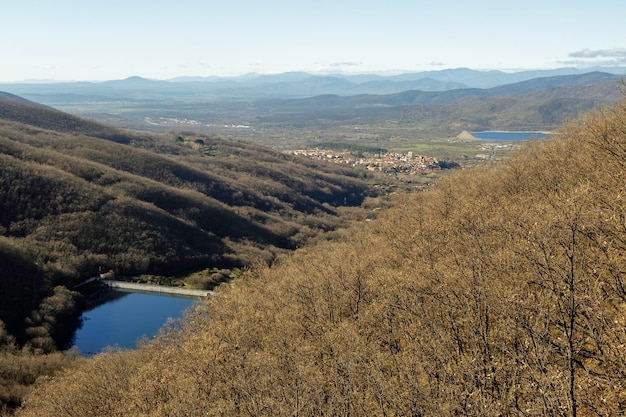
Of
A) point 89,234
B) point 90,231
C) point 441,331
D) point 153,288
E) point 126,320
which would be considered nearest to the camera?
point 441,331

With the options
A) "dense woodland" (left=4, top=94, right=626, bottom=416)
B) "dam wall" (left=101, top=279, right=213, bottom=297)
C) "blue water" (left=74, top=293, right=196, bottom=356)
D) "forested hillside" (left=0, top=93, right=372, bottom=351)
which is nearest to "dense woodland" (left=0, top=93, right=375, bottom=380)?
"forested hillside" (left=0, top=93, right=372, bottom=351)

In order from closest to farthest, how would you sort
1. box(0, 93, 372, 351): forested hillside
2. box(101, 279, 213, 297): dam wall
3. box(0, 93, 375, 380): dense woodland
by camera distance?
box(0, 93, 375, 380): dense woodland
box(0, 93, 372, 351): forested hillside
box(101, 279, 213, 297): dam wall

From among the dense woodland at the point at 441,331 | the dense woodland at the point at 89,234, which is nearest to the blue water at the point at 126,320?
the dense woodland at the point at 89,234

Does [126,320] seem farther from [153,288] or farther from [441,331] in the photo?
[441,331]

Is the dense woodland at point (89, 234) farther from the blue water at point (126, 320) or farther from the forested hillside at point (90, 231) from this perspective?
the blue water at point (126, 320)

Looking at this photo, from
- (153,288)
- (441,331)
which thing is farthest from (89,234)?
(441,331)

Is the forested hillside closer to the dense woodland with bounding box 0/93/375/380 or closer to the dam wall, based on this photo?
the dense woodland with bounding box 0/93/375/380
